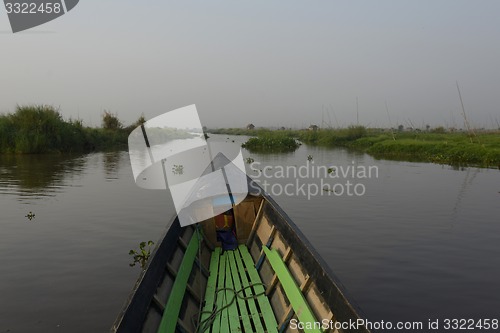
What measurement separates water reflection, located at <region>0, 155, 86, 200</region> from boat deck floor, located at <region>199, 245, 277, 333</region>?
1125 centimetres

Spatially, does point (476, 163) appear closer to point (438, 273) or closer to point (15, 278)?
point (438, 273)

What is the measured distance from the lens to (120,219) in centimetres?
1159

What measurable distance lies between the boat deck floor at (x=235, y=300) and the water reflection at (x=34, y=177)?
1125 centimetres

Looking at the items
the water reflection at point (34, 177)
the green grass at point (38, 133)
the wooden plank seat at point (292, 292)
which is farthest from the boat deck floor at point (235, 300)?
the green grass at point (38, 133)

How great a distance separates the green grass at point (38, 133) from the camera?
3175 cm

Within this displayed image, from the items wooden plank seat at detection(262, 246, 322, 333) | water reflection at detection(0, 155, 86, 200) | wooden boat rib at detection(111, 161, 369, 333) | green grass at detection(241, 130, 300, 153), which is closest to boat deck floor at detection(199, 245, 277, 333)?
wooden boat rib at detection(111, 161, 369, 333)

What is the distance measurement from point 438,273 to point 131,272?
20.2ft

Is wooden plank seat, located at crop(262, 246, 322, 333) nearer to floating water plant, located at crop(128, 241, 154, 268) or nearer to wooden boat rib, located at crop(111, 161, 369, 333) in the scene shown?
wooden boat rib, located at crop(111, 161, 369, 333)

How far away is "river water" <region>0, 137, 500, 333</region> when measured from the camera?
248 inches

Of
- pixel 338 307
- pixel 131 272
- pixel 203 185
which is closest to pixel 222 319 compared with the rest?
pixel 338 307

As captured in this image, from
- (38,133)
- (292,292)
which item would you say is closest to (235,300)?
(292,292)

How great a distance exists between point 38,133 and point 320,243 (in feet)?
104

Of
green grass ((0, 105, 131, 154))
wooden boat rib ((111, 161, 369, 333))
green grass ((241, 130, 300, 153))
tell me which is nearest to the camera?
wooden boat rib ((111, 161, 369, 333))

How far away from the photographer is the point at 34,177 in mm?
19875
